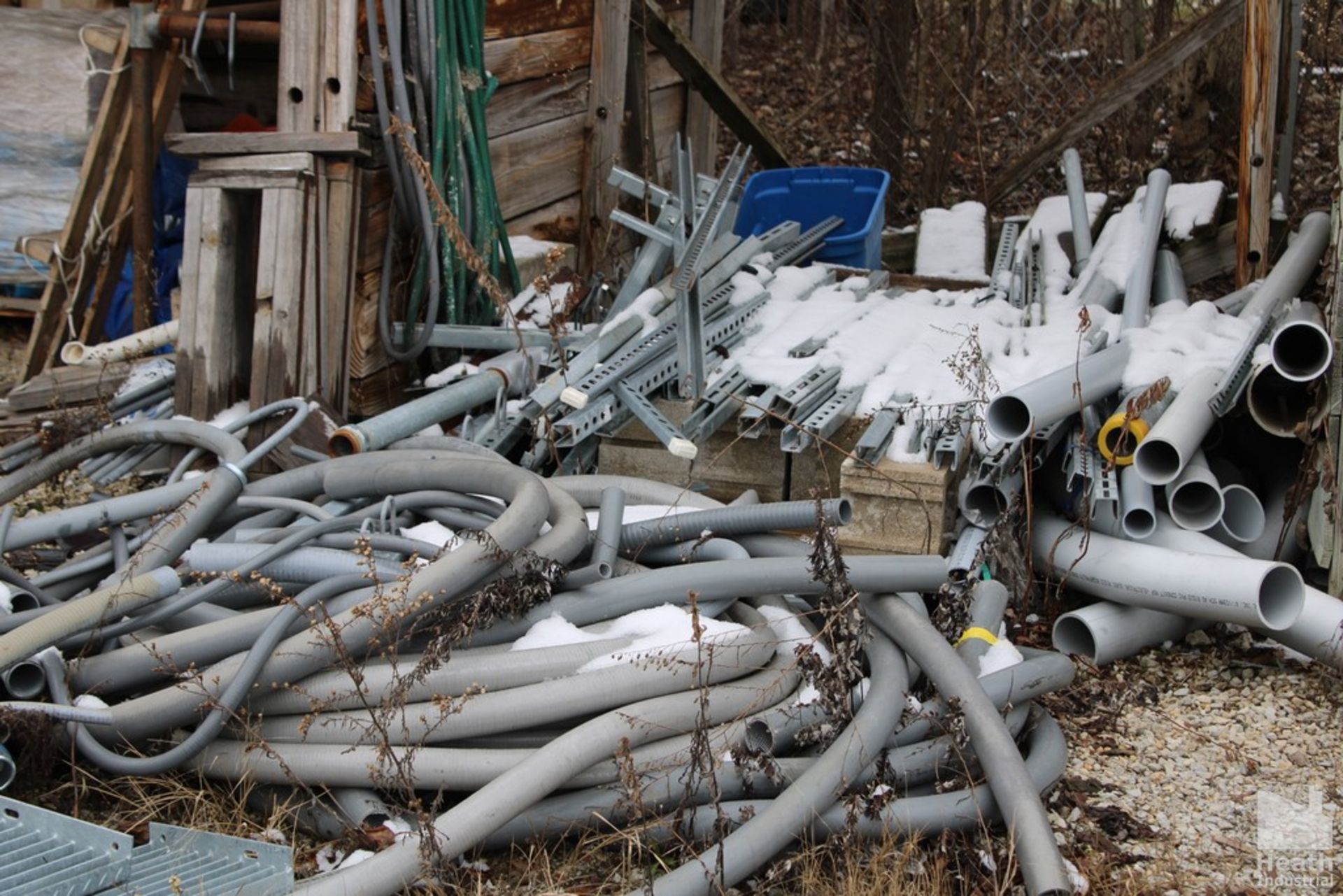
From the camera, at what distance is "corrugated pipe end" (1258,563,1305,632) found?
12.0 ft

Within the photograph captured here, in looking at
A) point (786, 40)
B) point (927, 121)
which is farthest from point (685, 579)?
point (786, 40)

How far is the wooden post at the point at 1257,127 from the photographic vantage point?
5359mm

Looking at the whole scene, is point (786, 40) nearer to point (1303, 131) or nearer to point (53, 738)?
point (1303, 131)

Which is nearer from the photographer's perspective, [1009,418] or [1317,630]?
[1317,630]

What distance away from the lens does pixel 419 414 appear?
4.67 meters

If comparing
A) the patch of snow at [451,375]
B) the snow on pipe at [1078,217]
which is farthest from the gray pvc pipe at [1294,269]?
the patch of snow at [451,375]

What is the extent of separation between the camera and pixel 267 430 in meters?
4.64

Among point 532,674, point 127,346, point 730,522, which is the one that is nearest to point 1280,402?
point 730,522

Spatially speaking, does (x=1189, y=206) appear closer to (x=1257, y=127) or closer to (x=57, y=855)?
(x=1257, y=127)

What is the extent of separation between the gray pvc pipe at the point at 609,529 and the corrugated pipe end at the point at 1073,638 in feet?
4.19

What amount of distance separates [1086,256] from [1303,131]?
10.6ft

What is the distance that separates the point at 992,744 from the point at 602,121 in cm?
420

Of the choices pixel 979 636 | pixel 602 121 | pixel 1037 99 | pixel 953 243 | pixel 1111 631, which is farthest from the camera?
pixel 1037 99

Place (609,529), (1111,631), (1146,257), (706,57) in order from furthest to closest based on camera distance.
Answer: (706,57)
(1146,257)
(1111,631)
(609,529)
